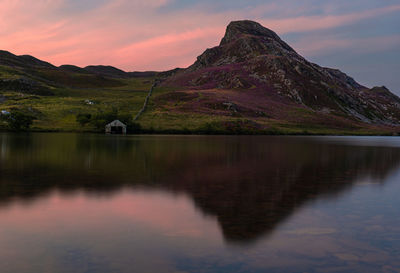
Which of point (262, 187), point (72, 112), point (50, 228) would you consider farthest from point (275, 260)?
point (72, 112)

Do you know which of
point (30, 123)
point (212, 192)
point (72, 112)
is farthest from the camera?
point (72, 112)

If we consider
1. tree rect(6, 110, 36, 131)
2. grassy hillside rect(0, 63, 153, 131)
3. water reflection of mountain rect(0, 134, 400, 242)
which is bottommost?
water reflection of mountain rect(0, 134, 400, 242)

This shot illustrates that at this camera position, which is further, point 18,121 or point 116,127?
point 116,127

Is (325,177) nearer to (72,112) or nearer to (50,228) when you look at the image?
(50,228)

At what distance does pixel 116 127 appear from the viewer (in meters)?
113

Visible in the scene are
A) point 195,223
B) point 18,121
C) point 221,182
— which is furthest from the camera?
point 18,121

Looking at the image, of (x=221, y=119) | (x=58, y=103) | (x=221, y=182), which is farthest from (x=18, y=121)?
(x=221, y=182)

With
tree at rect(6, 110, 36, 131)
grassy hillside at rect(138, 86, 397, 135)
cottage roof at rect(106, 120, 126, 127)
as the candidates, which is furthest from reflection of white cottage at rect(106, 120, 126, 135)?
tree at rect(6, 110, 36, 131)

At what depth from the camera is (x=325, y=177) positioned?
2648 centimetres

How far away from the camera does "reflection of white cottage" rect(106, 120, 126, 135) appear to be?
367ft

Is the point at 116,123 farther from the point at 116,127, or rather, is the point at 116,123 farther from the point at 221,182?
the point at 221,182

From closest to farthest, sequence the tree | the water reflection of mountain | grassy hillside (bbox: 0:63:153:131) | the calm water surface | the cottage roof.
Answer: the calm water surface
the water reflection of mountain
the tree
the cottage roof
grassy hillside (bbox: 0:63:153:131)

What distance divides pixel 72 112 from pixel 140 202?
127 m

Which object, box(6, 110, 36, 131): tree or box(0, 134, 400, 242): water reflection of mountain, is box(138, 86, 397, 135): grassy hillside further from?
box(0, 134, 400, 242): water reflection of mountain
